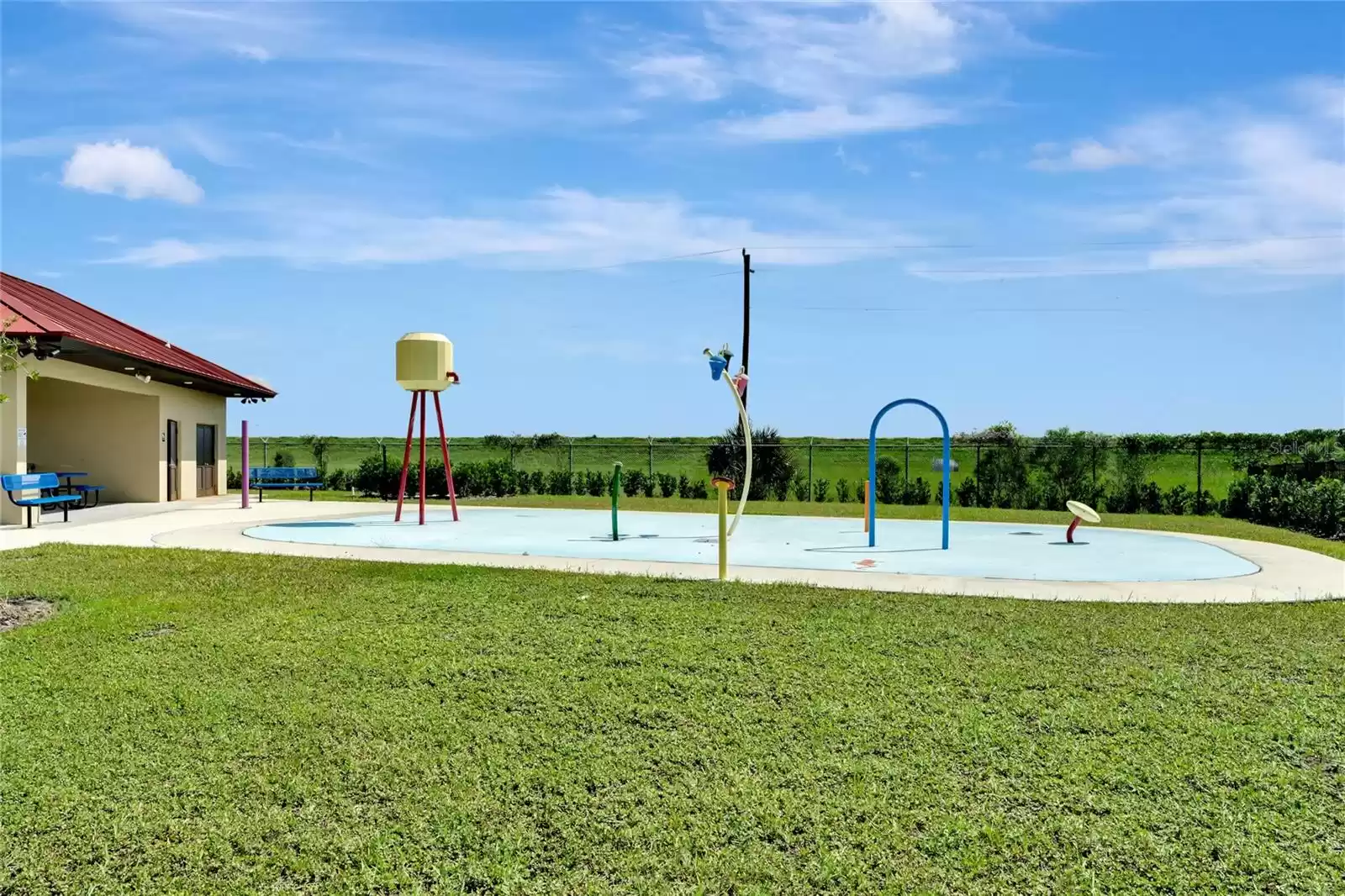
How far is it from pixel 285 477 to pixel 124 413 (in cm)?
418

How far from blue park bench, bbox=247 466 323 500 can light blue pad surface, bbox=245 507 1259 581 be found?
6.63m

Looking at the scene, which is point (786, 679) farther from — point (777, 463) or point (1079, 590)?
point (777, 463)

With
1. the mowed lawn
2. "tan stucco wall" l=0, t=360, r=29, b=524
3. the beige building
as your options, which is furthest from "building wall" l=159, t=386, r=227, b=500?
the mowed lawn

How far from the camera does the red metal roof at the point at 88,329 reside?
694 inches

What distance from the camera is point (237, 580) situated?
956cm

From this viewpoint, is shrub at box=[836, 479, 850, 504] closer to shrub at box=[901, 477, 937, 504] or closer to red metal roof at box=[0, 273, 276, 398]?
shrub at box=[901, 477, 937, 504]

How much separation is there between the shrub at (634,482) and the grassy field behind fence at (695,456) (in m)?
0.95

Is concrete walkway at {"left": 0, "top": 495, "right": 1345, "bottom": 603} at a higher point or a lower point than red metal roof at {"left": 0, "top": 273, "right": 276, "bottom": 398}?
lower

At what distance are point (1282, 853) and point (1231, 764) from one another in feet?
2.80

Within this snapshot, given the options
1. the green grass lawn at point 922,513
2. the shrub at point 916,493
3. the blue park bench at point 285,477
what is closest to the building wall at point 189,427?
the blue park bench at point 285,477

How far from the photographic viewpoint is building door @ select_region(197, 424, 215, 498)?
25.1m

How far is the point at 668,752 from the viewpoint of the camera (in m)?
4.82

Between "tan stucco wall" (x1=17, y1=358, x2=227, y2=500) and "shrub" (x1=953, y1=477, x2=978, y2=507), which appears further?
"shrub" (x1=953, y1=477, x2=978, y2=507)

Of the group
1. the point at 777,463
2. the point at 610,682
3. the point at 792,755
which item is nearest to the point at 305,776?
the point at 610,682
